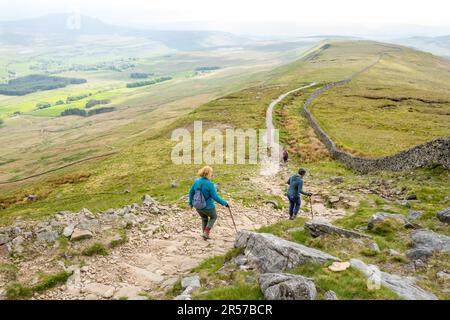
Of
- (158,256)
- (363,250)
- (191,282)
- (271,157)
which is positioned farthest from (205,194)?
(271,157)

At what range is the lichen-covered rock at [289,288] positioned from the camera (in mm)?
10070

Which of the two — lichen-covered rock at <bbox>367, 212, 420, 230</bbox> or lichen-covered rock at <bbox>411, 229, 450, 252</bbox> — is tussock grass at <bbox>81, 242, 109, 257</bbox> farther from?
lichen-covered rock at <bbox>411, 229, 450, 252</bbox>

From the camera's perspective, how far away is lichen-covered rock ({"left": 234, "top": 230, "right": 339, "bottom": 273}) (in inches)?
488

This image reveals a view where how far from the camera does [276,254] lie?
42.4 feet

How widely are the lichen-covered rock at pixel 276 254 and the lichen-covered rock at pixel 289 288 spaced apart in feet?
5.38

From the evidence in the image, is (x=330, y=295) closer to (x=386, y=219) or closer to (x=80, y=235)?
(x=386, y=219)

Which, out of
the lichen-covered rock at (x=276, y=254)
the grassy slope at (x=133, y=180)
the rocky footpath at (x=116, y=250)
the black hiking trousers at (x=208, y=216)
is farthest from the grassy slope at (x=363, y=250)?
the grassy slope at (x=133, y=180)

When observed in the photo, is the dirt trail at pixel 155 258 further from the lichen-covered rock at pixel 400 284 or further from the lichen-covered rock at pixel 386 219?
the lichen-covered rock at pixel 400 284

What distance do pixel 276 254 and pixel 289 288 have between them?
9.08ft

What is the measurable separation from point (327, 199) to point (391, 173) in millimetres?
10436

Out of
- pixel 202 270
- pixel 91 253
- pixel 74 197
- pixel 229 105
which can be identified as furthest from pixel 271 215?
pixel 229 105

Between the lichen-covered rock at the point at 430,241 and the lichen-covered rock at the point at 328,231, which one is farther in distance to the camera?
the lichen-covered rock at the point at 328,231

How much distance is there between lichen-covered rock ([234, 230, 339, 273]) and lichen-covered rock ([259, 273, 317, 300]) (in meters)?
1.64
